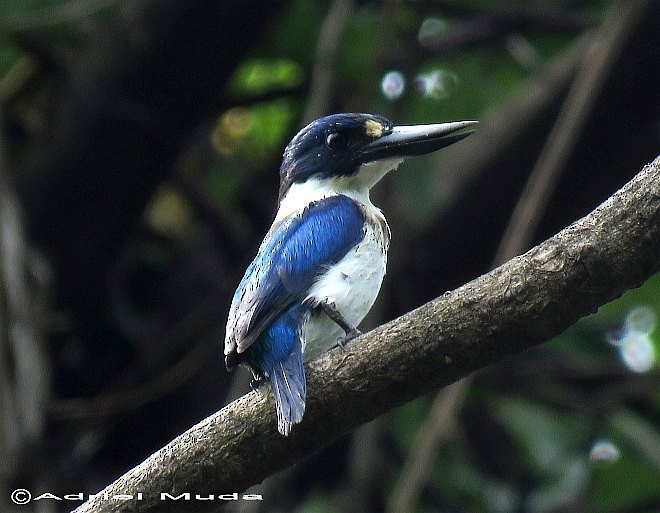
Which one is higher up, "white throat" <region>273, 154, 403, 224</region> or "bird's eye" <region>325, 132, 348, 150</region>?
"bird's eye" <region>325, 132, 348, 150</region>

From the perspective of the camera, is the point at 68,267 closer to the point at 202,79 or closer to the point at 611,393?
the point at 202,79

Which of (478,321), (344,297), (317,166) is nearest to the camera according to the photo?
(478,321)

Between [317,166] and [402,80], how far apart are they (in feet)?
3.94

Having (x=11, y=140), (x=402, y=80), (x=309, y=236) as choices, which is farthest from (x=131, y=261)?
(x=309, y=236)

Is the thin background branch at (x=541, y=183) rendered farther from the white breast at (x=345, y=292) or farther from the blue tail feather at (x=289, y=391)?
the blue tail feather at (x=289, y=391)

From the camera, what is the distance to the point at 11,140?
16.4ft

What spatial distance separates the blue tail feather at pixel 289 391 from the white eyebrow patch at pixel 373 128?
3.34ft

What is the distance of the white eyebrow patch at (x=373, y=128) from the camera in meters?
3.29

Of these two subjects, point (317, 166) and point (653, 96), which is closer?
point (317, 166)

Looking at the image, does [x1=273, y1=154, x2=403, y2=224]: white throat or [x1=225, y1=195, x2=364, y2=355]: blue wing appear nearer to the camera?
[x1=225, y1=195, x2=364, y2=355]: blue wing

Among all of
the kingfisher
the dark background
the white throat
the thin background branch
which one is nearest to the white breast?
the kingfisher

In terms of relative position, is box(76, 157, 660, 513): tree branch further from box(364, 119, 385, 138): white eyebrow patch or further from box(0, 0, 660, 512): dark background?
box(0, 0, 660, 512): dark background

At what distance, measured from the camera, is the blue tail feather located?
213 centimetres

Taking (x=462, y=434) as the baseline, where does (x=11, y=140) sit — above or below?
above
